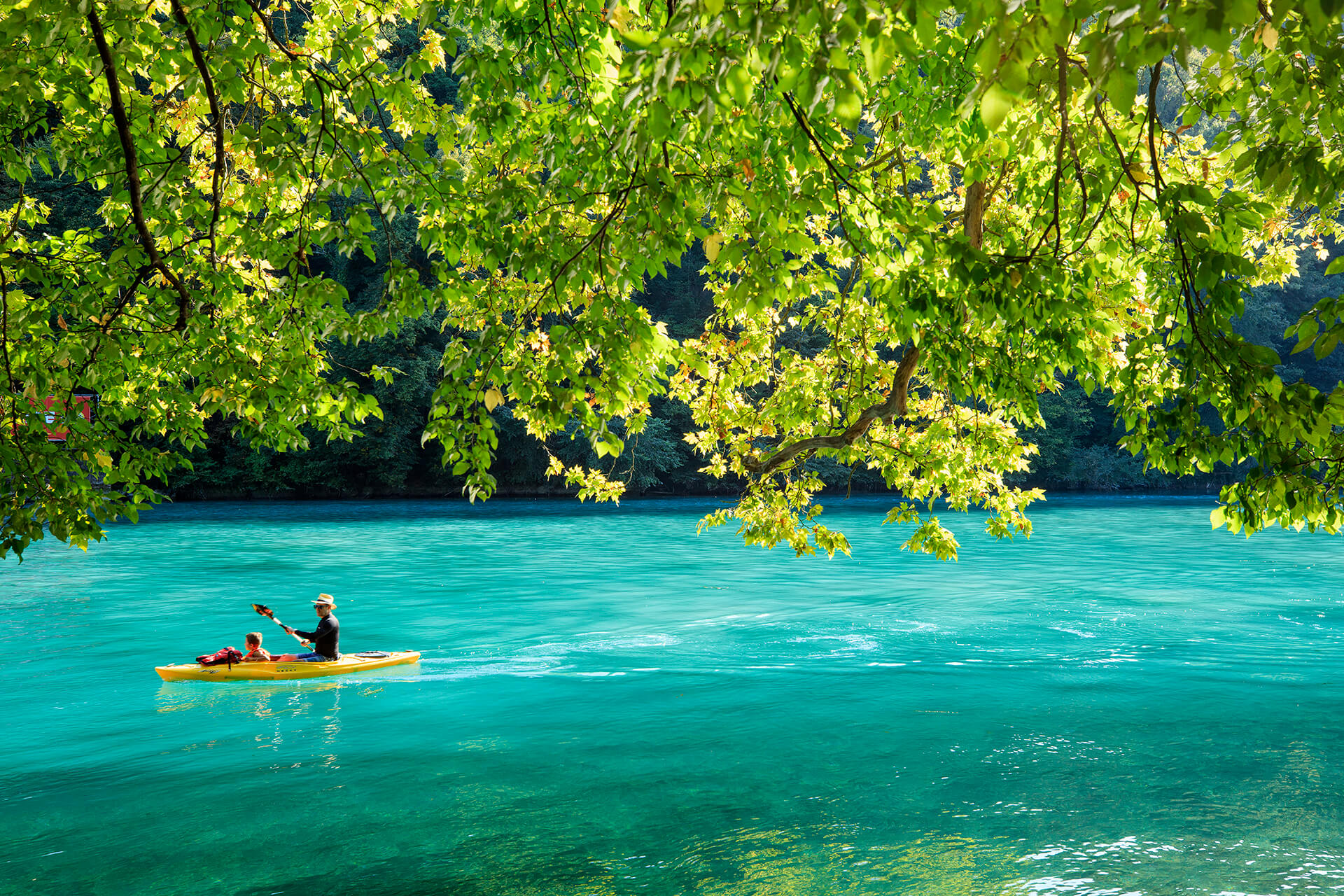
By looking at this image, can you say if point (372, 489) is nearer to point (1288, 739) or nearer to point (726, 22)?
point (1288, 739)

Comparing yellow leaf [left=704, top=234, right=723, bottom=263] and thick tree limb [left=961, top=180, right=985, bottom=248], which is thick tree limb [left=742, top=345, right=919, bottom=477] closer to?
thick tree limb [left=961, top=180, right=985, bottom=248]

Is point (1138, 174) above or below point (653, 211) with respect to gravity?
above

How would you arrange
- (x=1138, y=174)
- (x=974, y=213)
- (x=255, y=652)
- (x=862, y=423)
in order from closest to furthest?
(x=1138, y=174), (x=974, y=213), (x=862, y=423), (x=255, y=652)

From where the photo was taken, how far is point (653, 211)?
5.38m

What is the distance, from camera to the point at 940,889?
26.3 ft

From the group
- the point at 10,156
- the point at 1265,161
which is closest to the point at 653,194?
the point at 1265,161

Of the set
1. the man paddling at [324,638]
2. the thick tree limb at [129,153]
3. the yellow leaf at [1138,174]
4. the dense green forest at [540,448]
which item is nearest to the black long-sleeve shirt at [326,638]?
the man paddling at [324,638]

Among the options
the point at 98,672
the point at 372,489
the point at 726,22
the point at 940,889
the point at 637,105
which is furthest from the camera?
the point at 372,489

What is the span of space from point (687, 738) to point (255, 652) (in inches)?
263

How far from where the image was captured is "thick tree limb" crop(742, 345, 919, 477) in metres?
10.1

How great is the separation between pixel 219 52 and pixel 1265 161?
6.06m

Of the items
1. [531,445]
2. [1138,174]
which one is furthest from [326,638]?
[531,445]

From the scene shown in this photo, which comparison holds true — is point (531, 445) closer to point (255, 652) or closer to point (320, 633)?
point (320, 633)

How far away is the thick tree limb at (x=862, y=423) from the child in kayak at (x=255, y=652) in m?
8.18
